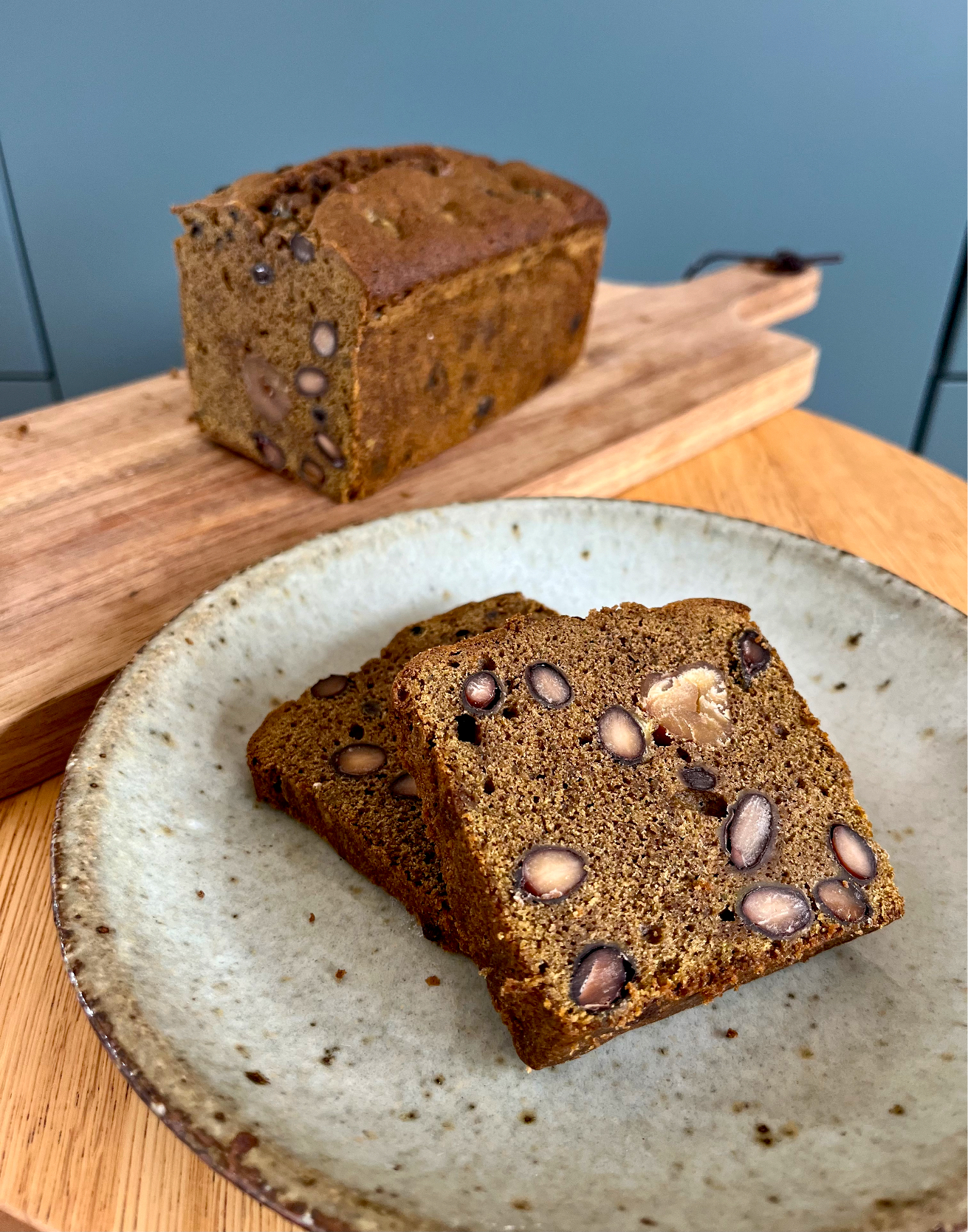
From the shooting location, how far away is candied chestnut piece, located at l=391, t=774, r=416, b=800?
1215 millimetres

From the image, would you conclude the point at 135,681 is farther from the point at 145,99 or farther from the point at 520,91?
the point at 520,91

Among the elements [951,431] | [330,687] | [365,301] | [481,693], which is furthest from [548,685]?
[951,431]

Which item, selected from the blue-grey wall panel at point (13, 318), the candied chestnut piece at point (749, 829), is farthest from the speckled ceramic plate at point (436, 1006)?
the blue-grey wall panel at point (13, 318)

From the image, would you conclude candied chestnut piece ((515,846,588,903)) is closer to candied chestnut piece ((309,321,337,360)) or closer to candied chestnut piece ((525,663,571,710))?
candied chestnut piece ((525,663,571,710))

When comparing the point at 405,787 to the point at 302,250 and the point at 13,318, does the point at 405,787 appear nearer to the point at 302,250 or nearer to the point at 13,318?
the point at 302,250

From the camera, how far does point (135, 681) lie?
1.29 metres

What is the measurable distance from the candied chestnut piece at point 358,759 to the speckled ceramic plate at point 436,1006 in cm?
11

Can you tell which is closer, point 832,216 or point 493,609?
point 493,609

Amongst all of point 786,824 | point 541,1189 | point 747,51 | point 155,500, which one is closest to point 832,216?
point 747,51

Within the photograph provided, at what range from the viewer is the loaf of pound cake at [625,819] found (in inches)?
39.5

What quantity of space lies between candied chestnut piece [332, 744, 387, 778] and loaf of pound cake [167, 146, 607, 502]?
2.59ft

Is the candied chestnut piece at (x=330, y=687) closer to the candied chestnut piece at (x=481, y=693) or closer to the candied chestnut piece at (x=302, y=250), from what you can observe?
the candied chestnut piece at (x=481, y=693)

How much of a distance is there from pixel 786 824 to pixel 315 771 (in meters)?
0.56

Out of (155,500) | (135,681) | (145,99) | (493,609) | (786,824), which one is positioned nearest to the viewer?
(786,824)
